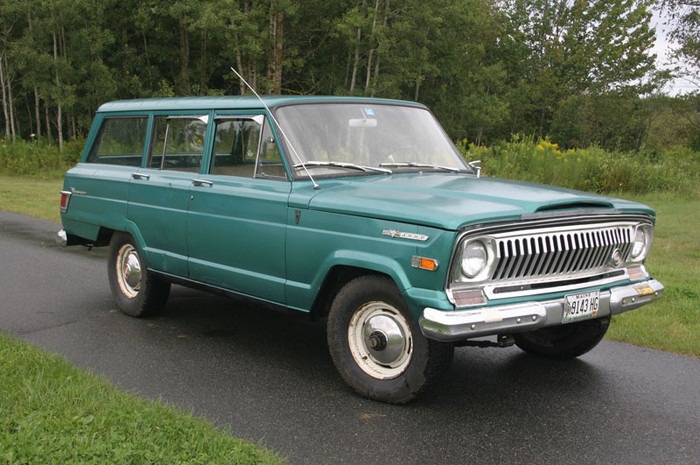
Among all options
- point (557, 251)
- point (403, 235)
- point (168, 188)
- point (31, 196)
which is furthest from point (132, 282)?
point (31, 196)

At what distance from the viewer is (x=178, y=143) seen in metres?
6.47

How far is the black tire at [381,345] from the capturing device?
459 centimetres

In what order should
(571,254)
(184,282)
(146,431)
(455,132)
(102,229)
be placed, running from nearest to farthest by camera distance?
(146,431), (571,254), (184,282), (102,229), (455,132)

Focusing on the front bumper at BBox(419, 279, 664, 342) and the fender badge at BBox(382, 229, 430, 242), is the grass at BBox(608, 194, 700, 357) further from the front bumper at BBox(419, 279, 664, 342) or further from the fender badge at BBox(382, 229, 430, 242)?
the fender badge at BBox(382, 229, 430, 242)

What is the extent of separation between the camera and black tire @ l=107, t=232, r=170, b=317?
681cm

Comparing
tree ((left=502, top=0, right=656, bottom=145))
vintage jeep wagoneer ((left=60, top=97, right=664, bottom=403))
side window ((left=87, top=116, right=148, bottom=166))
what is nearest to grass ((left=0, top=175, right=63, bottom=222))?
side window ((left=87, top=116, right=148, bottom=166))

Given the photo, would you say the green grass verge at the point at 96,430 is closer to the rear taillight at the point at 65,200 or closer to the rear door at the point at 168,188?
the rear door at the point at 168,188

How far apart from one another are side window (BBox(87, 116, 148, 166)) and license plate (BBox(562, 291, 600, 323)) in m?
4.04

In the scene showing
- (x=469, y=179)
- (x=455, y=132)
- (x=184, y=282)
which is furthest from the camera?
(x=455, y=132)

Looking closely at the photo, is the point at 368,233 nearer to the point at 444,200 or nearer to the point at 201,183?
the point at 444,200

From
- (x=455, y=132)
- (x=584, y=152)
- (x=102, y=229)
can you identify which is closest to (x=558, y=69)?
(x=455, y=132)

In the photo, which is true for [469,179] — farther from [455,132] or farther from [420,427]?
[455,132]

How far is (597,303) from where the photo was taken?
474cm

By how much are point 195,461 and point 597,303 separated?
2.58 meters
